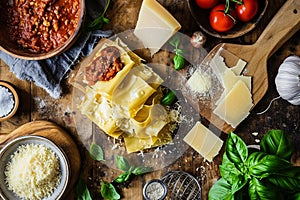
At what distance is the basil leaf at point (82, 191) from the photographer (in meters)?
2.83

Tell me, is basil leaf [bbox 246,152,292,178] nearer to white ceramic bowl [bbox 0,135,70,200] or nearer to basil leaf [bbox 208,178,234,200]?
basil leaf [bbox 208,178,234,200]

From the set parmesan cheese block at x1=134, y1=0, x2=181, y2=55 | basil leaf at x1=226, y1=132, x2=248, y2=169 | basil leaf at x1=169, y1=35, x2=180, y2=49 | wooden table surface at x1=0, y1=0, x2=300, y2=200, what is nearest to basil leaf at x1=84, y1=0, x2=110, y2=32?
wooden table surface at x1=0, y1=0, x2=300, y2=200

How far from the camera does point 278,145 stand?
2469 millimetres

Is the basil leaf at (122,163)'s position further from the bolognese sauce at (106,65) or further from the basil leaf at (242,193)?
the basil leaf at (242,193)

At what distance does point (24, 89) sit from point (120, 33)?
1.88 ft

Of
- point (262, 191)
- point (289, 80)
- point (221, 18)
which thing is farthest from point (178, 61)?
point (262, 191)

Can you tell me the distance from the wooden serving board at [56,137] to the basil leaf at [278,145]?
0.94m

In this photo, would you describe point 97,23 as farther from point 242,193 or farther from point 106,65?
point 242,193

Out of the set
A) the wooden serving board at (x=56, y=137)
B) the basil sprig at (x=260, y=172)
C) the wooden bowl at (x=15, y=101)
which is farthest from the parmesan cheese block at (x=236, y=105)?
the wooden bowl at (x=15, y=101)

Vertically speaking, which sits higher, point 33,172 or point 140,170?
point 140,170

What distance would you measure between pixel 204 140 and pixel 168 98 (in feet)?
0.90

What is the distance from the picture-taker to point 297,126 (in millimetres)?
2871

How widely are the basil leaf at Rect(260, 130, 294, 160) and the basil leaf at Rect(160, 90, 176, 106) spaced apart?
0.55 metres

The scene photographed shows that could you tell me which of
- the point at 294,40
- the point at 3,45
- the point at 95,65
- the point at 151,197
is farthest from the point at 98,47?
the point at 294,40
